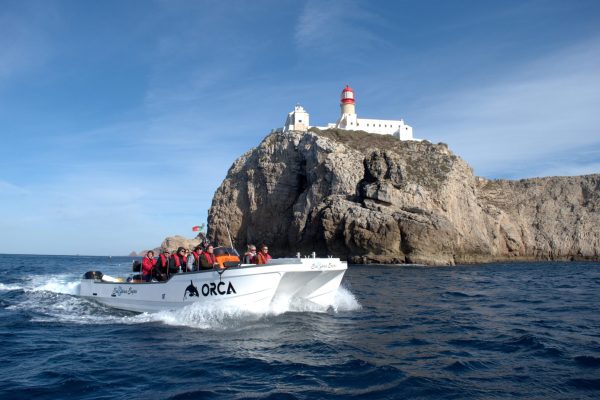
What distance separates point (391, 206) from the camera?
162 feet

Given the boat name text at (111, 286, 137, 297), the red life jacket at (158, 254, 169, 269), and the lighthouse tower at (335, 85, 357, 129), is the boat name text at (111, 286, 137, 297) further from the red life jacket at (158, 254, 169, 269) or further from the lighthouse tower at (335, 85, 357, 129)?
the lighthouse tower at (335, 85, 357, 129)

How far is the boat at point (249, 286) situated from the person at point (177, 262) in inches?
33.5

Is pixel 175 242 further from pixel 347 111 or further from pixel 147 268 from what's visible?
pixel 147 268

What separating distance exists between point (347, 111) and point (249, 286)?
7193cm

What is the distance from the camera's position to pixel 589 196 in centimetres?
7112

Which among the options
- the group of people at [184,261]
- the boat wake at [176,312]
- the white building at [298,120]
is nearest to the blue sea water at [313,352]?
the boat wake at [176,312]

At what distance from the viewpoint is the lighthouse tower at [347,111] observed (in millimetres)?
79625

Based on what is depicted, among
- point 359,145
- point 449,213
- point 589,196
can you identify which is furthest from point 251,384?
point 589,196

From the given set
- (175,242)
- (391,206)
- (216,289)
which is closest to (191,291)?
(216,289)

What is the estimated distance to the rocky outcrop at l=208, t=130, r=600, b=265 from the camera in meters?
46.8

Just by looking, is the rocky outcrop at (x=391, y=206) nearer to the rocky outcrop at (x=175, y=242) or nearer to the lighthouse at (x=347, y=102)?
the lighthouse at (x=347, y=102)

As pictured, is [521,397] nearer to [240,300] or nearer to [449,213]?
[240,300]

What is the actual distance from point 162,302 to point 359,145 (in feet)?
186

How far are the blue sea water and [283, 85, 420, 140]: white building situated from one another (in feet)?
209
